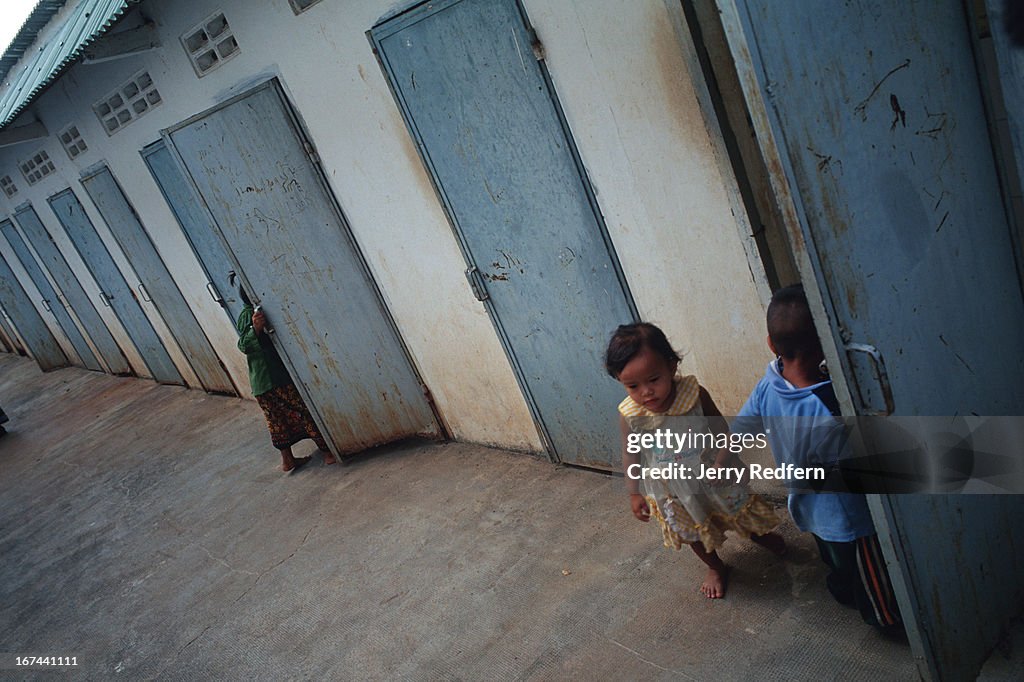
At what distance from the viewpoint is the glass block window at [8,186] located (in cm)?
907

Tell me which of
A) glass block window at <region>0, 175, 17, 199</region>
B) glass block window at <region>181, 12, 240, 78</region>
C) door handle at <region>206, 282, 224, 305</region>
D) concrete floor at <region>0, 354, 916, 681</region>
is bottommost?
concrete floor at <region>0, 354, 916, 681</region>

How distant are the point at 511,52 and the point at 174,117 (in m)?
3.28

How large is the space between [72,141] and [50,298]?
5.59 m

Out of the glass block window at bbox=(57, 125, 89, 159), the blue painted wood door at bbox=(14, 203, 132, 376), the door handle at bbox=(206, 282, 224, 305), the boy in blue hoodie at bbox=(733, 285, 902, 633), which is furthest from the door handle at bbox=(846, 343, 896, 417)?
the blue painted wood door at bbox=(14, 203, 132, 376)

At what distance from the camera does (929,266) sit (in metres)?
1.68

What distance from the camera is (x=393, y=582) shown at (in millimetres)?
3535

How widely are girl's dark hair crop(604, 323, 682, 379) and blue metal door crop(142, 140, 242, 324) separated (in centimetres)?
420

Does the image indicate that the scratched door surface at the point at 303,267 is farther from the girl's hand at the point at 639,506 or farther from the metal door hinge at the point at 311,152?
the girl's hand at the point at 639,506

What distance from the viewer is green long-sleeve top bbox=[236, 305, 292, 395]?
4.94 meters

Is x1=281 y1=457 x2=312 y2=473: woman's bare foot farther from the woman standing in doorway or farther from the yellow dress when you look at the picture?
the yellow dress

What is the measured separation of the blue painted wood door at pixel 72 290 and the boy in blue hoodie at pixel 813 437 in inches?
388

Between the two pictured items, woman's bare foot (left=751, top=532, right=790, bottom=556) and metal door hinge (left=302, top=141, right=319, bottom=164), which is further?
metal door hinge (left=302, top=141, right=319, bottom=164)

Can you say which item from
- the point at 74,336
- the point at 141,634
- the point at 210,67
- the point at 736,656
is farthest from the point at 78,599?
the point at 74,336

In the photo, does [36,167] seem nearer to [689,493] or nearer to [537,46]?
[537,46]
